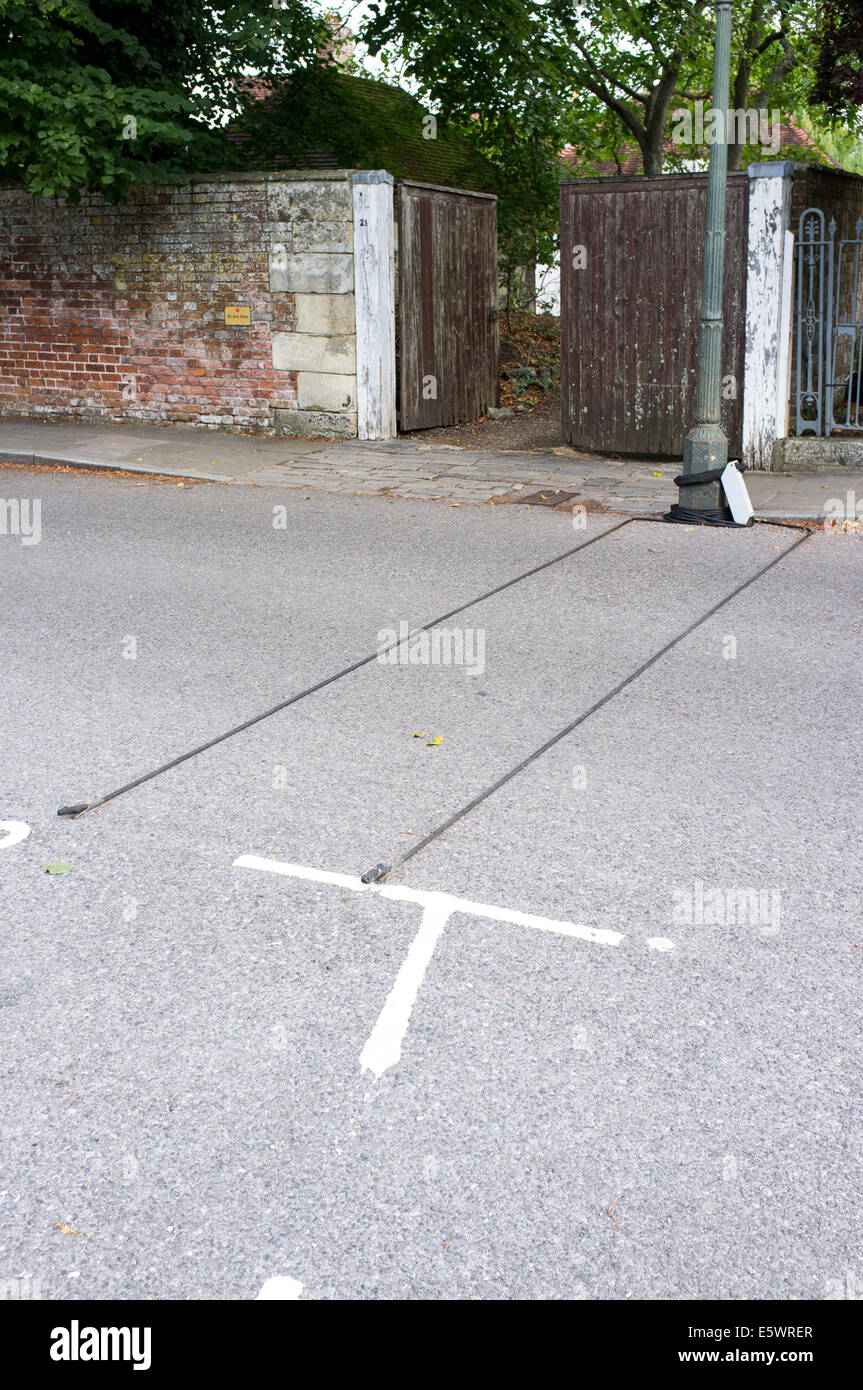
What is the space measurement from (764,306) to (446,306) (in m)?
4.31

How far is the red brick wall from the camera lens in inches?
546

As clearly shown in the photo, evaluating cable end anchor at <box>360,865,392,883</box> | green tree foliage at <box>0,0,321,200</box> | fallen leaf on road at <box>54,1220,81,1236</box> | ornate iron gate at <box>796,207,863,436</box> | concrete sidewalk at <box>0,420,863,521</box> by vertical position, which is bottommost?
fallen leaf on road at <box>54,1220,81,1236</box>

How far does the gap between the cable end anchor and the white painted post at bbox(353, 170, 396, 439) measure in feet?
33.3

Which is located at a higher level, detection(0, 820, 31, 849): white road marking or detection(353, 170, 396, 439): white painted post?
detection(353, 170, 396, 439): white painted post

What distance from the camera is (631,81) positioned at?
23.9 meters

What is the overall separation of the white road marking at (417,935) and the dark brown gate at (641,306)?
352 inches

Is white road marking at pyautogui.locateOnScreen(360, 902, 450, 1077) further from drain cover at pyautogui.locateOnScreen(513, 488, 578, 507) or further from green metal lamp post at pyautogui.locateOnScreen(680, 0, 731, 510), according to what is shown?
drain cover at pyautogui.locateOnScreen(513, 488, 578, 507)

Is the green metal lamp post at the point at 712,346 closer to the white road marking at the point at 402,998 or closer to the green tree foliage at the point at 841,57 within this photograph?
the green tree foliage at the point at 841,57

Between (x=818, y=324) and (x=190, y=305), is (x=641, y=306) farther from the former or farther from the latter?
(x=190, y=305)

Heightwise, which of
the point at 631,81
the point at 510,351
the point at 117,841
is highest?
the point at 631,81

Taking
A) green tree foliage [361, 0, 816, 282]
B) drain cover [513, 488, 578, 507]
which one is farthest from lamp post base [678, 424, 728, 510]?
green tree foliage [361, 0, 816, 282]

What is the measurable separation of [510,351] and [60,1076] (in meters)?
17.4
